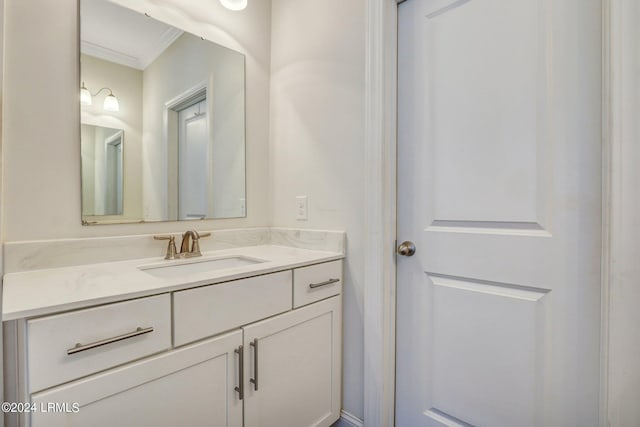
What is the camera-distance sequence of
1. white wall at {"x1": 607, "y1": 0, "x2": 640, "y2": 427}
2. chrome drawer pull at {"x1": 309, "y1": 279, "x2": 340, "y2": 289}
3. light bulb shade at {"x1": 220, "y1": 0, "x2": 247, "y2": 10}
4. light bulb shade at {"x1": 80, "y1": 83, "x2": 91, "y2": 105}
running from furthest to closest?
light bulb shade at {"x1": 220, "y1": 0, "x2": 247, "y2": 10}, chrome drawer pull at {"x1": 309, "y1": 279, "x2": 340, "y2": 289}, light bulb shade at {"x1": 80, "y1": 83, "x2": 91, "y2": 105}, white wall at {"x1": 607, "y1": 0, "x2": 640, "y2": 427}

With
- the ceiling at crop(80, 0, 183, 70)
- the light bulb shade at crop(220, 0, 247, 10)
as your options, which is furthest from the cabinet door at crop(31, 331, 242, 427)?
the light bulb shade at crop(220, 0, 247, 10)

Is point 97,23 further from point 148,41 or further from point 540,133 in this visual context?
point 540,133

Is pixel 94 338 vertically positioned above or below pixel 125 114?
below

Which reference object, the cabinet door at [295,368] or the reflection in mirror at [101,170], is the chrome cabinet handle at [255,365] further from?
the reflection in mirror at [101,170]

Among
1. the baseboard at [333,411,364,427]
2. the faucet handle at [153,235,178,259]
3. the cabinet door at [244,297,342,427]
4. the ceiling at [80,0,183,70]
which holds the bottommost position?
the baseboard at [333,411,364,427]

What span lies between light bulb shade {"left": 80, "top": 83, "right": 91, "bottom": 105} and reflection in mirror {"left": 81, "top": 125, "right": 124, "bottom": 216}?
0.29ft

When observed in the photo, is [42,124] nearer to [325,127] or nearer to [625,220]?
[325,127]

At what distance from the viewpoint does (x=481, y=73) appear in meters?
1.15

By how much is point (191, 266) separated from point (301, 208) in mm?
602

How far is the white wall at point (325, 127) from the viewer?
Answer: 1.43m

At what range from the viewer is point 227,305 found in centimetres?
102

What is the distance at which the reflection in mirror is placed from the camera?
1.21 m

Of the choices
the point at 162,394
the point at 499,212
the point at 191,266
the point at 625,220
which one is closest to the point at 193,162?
the point at 191,266

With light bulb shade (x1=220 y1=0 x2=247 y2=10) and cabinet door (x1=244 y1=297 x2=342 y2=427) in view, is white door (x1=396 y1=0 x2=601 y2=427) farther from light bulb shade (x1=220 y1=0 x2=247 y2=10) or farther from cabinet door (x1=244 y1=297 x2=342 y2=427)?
light bulb shade (x1=220 y1=0 x2=247 y2=10)
